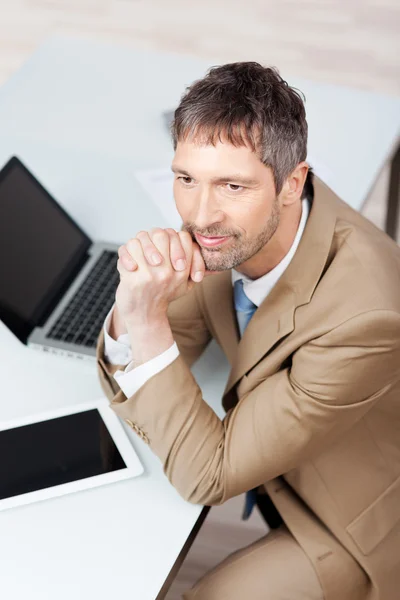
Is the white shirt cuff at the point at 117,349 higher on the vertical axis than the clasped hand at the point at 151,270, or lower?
lower

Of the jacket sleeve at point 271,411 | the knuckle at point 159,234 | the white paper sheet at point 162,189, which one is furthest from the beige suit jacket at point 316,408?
the white paper sheet at point 162,189

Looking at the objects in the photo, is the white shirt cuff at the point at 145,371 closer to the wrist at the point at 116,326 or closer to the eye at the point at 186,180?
the wrist at the point at 116,326

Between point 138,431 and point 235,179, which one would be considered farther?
point 138,431

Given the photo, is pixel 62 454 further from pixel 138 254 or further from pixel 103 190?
pixel 103 190

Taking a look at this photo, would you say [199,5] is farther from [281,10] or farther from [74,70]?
[74,70]

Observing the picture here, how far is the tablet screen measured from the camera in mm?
1471

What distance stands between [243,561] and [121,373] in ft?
1.38

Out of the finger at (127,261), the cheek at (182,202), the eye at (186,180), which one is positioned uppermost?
the eye at (186,180)

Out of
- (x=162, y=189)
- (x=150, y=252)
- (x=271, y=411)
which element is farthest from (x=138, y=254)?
(x=162, y=189)

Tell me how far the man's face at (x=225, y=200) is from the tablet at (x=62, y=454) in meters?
0.36

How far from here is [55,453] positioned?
1512 mm

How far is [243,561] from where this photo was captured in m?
1.60

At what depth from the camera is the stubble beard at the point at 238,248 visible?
4.68 ft

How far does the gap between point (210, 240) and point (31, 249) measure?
1.62ft
